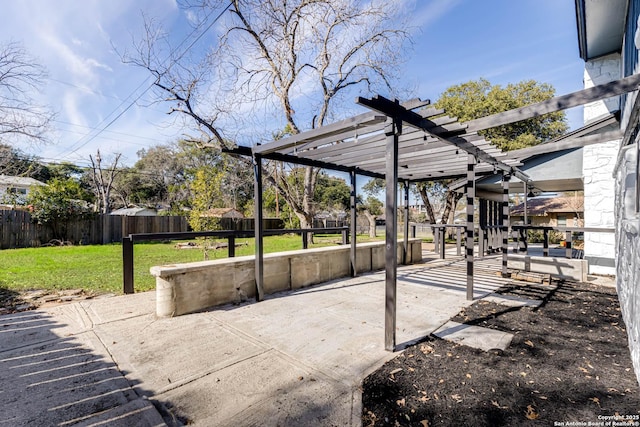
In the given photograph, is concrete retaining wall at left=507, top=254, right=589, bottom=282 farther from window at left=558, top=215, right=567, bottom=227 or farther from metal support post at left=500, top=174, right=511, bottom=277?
window at left=558, top=215, right=567, bottom=227

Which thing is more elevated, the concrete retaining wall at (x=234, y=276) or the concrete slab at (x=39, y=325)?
the concrete retaining wall at (x=234, y=276)

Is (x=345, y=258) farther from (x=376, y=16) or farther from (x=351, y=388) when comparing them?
(x=376, y=16)

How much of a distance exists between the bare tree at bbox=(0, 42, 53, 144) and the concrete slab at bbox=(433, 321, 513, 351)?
424 inches

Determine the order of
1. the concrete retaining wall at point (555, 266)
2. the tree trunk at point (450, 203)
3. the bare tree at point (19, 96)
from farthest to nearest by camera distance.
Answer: the tree trunk at point (450, 203) → the bare tree at point (19, 96) → the concrete retaining wall at point (555, 266)

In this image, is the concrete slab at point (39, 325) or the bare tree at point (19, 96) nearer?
the concrete slab at point (39, 325)

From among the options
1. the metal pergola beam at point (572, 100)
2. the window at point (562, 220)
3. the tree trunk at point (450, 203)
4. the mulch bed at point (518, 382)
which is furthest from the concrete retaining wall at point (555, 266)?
the window at point (562, 220)

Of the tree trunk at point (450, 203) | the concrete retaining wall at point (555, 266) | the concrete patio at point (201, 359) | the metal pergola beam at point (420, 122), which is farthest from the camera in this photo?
the tree trunk at point (450, 203)

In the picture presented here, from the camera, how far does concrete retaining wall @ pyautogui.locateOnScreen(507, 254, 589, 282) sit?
209 inches

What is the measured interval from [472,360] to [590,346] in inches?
47.8

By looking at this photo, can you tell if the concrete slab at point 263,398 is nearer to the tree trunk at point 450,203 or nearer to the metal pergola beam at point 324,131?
the metal pergola beam at point 324,131

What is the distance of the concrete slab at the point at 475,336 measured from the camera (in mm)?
2680

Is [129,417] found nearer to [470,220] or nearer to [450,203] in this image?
[470,220]

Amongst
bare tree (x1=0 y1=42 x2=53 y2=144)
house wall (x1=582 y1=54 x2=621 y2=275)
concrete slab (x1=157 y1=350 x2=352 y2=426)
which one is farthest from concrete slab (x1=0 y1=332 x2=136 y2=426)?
bare tree (x1=0 y1=42 x2=53 y2=144)

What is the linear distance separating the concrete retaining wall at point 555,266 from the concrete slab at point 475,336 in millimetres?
3626
